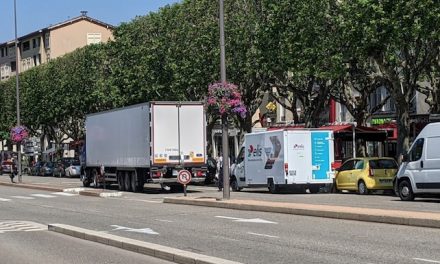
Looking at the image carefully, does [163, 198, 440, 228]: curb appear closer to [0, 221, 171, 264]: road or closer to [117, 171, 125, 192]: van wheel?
[0, 221, 171, 264]: road

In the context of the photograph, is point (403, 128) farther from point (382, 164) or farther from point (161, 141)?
point (161, 141)

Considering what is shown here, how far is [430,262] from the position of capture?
1023cm

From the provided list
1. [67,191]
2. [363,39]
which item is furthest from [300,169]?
[67,191]

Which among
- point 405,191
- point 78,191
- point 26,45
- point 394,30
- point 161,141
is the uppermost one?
point 26,45

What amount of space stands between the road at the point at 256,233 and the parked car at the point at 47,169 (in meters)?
45.0

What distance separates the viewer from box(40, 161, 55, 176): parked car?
66650 mm

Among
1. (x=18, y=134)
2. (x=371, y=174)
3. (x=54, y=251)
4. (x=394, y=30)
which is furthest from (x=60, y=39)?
(x=54, y=251)

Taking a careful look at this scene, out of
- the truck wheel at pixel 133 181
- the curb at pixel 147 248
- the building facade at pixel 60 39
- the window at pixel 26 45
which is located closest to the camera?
the curb at pixel 147 248

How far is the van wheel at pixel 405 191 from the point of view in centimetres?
2298

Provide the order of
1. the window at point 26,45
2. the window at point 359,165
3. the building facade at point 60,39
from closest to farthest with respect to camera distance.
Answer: the window at point 359,165 → the building facade at point 60,39 → the window at point 26,45

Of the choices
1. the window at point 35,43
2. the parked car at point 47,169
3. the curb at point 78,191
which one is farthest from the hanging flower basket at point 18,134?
the window at point 35,43

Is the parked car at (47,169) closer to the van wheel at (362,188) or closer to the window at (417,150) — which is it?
the van wheel at (362,188)

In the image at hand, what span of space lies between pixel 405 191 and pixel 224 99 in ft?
23.2

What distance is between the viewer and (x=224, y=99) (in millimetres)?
23750
